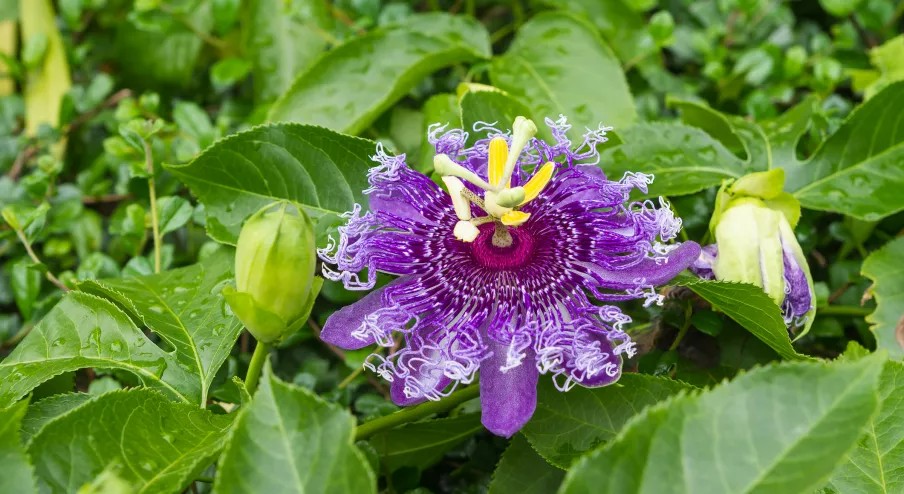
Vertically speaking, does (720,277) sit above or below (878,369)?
below

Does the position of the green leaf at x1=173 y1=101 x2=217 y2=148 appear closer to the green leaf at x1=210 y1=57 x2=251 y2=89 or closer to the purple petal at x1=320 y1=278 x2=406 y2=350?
the green leaf at x1=210 y1=57 x2=251 y2=89

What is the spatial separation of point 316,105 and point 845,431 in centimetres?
106

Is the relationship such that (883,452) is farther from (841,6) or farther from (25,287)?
(25,287)

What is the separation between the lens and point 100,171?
5.59ft

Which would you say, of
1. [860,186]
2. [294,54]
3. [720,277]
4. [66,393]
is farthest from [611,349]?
[294,54]

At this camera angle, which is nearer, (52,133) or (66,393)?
(66,393)

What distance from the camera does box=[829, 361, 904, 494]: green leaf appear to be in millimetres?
1041

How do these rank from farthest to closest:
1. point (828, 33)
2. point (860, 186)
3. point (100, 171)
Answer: point (828, 33)
point (100, 171)
point (860, 186)

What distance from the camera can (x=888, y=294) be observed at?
1322mm

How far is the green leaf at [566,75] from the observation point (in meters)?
1.49

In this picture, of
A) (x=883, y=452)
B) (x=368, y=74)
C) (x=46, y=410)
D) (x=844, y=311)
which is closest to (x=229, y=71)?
(x=368, y=74)

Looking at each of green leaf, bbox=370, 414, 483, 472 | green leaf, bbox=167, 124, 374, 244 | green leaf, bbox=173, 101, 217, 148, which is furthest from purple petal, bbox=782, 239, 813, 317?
green leaf, bbox=173, 101, 217, 148

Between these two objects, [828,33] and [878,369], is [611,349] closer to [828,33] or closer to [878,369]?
[878,369]

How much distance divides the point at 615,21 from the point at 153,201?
3.17 ft
